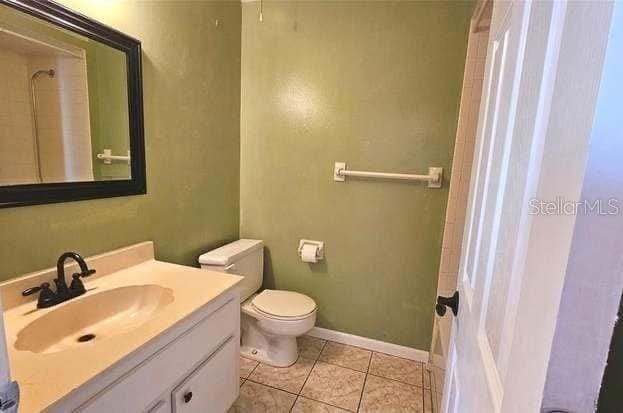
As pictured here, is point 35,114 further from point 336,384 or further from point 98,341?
point 336,384

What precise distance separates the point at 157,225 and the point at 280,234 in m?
0.90

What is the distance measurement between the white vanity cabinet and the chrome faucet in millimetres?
460

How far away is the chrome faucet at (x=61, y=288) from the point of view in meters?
1.04

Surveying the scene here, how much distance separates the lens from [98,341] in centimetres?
92

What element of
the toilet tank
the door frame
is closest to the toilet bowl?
the toilet tank

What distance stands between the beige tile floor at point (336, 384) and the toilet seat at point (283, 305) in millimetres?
399

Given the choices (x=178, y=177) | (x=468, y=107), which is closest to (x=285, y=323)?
(x=178, y=177)

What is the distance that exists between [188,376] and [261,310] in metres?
0.81

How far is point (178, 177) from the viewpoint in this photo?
67.1 inches

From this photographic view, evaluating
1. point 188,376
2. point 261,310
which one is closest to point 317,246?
point 261,310

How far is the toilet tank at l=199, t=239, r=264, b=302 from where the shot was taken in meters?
1.77

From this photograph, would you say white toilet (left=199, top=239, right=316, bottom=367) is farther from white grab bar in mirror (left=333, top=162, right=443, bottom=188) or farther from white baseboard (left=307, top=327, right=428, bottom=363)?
white grab bar in mirror (left=333, top=162, right=443, bottom=188)

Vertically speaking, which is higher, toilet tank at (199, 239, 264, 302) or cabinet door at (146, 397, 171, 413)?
toilet tank at (199, 239, 264, 302)

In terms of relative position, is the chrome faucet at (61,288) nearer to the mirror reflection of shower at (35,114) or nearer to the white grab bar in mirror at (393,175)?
the mirror reflection of shower at (35,114)
